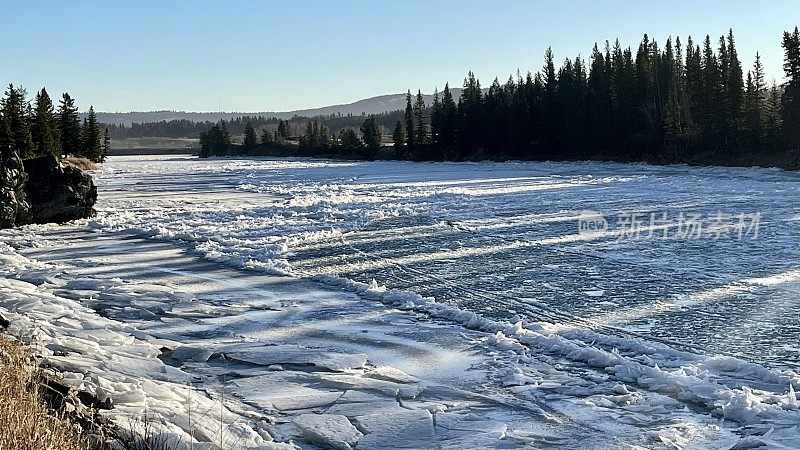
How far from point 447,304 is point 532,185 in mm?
25364

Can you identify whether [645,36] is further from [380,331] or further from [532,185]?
[380,331]

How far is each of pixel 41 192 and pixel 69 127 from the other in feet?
209

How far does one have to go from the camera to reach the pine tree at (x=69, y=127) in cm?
7725

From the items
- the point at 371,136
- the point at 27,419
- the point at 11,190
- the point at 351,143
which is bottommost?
the point at 27,419

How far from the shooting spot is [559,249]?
14.7 meters

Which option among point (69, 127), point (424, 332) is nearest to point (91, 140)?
point (69, 127)

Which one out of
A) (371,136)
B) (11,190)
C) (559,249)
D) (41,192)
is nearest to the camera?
(559,249)

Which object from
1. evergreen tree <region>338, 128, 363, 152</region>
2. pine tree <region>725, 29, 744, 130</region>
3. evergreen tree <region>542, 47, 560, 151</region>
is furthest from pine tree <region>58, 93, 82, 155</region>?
pine tree <region>725, 29, 744, 130</region>

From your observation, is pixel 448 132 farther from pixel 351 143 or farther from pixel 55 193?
pixel 55 193

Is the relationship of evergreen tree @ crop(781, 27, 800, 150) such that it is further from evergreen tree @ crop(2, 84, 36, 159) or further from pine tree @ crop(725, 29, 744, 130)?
evergreen tree @ crop(2, 84, 36, 159)

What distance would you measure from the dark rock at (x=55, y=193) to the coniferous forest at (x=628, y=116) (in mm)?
38624

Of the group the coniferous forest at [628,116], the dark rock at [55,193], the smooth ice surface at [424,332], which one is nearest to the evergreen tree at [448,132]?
the coniferous forest at [628,116]

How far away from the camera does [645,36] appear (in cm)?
7969

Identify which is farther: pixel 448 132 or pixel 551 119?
pixel 448 132
